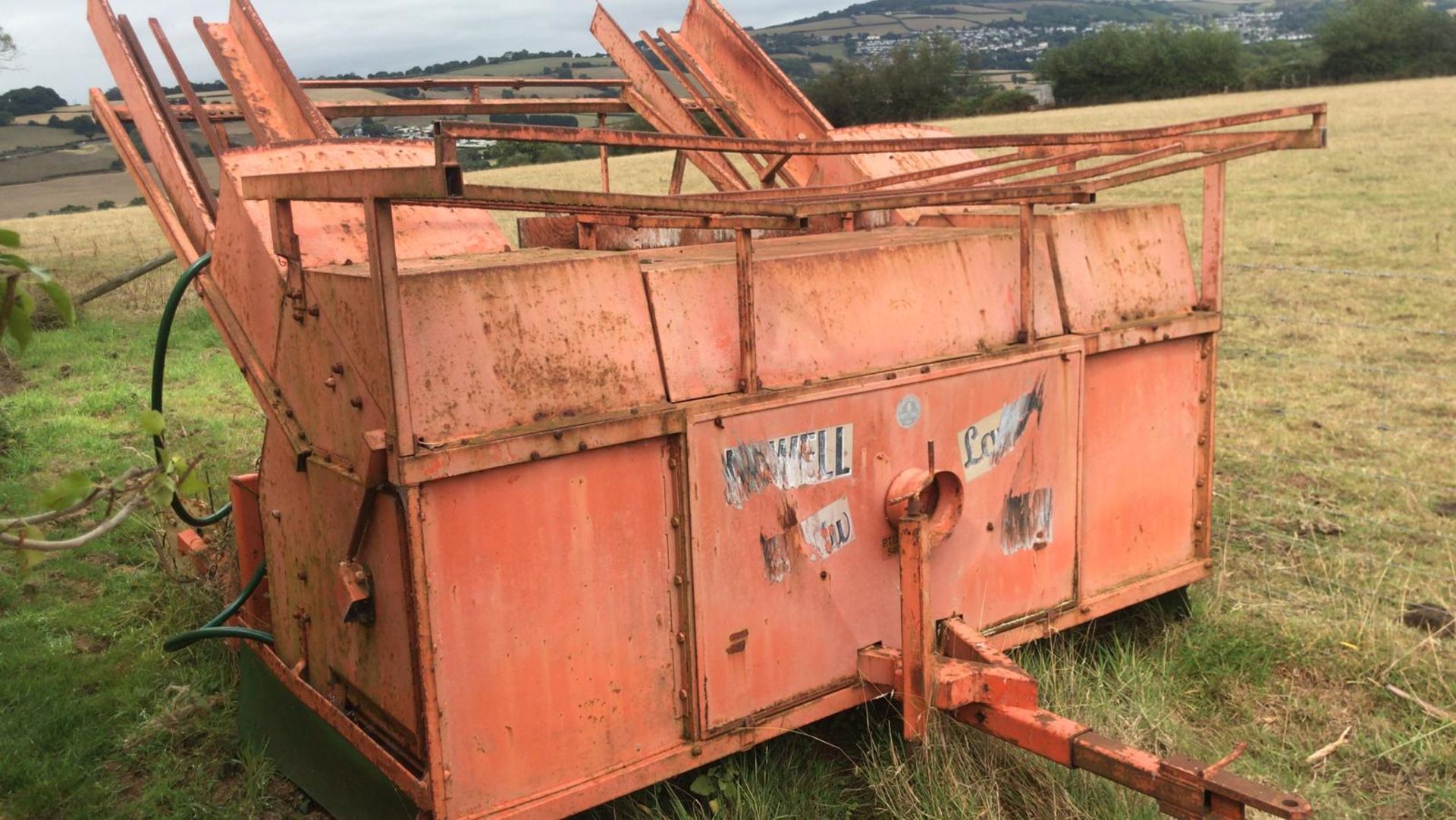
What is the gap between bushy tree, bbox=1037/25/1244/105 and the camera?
51812 millimetres

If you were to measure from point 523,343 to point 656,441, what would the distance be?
444 millimetres

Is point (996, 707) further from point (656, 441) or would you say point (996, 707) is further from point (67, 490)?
point (67, 490)

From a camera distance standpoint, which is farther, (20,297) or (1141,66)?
(1141,66)

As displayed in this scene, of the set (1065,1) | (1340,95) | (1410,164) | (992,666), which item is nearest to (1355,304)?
(992,666)

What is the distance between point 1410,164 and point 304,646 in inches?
955

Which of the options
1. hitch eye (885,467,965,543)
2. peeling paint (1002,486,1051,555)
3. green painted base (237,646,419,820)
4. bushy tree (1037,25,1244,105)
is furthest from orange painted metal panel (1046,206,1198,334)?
bushy tree (1037,25,1244,105)

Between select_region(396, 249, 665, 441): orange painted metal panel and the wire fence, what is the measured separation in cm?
353

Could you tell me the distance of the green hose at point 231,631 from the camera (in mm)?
3881

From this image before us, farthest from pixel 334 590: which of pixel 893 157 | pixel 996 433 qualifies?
pixel 893 157

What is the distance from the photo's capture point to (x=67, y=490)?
1932 mm

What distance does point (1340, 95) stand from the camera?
4088cm

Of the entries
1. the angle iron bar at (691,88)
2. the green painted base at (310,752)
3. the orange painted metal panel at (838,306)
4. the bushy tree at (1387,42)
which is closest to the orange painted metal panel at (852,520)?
the orange painted metal panel at (838,306)

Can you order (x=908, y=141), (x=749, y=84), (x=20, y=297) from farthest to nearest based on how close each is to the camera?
(x=749, y=84) → (x=908, y=141) → (x=20, y=297)

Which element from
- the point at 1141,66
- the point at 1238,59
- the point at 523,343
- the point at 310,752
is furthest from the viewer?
the point at 1238,59
